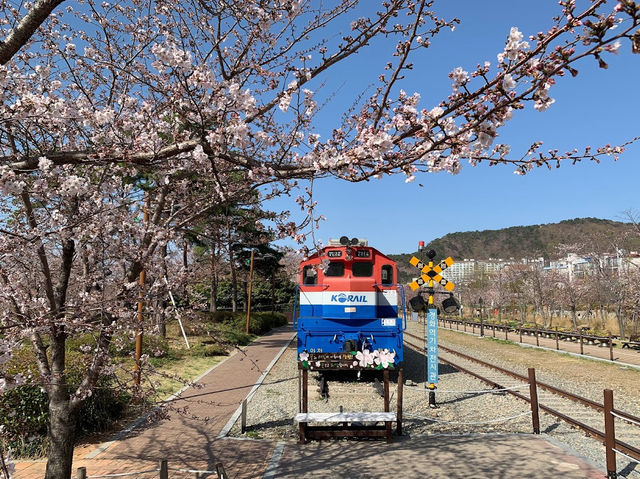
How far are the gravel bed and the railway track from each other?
0.70 ft

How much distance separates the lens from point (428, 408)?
961 centimetres

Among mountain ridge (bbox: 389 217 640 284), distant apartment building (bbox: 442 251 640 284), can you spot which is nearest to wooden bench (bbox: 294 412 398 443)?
distant apartment building (bbox: 442 251 640 284)

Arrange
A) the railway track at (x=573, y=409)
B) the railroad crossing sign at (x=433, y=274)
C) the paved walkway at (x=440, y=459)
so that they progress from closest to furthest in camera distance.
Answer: the paved walkway at (x=440, y=459) → the railway track at (x=573, y=409) → the railroad crossing sign at (x=433, y=274)

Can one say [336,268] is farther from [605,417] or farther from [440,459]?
[605,417]

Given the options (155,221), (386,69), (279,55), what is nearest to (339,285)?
(155,221)

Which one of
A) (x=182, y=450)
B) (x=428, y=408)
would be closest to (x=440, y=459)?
(x=428, y=408)

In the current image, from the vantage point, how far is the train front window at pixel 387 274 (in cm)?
1151

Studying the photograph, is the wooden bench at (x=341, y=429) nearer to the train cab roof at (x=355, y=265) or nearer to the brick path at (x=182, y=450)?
the brick path at (x=182, y=450)

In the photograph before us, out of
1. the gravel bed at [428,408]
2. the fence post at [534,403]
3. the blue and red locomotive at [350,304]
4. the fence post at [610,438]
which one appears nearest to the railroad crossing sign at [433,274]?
the blue and red locomotive at [350,304]

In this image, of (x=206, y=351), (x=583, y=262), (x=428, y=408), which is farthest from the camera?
(x=583, y=262)

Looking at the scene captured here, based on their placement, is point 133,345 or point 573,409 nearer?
point 573,409

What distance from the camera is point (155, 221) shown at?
5656mm

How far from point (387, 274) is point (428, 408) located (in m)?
3.42

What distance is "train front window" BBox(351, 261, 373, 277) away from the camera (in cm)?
1135
